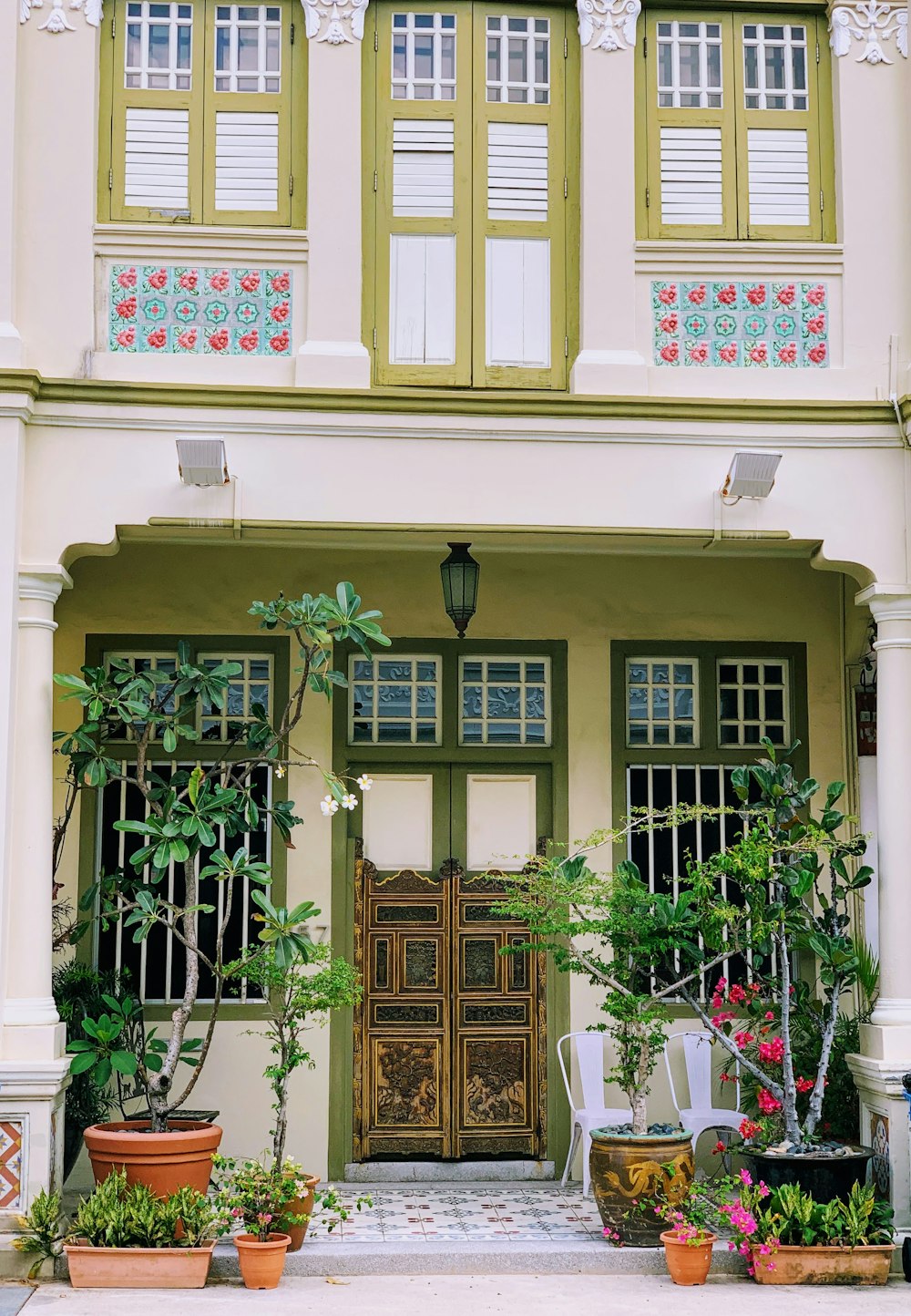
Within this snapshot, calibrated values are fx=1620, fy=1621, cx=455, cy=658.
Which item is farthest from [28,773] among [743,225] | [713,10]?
[713,10]

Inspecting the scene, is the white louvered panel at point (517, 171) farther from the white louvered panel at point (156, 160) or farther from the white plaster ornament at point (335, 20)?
the white louvered panel at point (156, 160)

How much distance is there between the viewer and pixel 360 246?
8.22 meters

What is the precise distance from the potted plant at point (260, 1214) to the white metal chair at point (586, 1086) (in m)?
2.11

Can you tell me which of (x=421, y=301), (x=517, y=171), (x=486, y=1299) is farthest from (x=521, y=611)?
(x=486, y=1299)

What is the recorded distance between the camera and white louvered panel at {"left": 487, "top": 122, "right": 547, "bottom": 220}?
8438 mm

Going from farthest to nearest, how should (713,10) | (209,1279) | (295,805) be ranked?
(295,805), (713,10), (209,1279)

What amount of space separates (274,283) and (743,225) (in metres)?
2.46

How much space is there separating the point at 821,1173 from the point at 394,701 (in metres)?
3.66

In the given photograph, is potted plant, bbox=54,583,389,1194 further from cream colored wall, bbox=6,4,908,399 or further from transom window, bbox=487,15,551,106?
transom window, bbox=487,15,551,106

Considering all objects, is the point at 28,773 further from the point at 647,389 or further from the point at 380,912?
the point at 647,389

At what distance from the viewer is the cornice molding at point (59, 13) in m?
8.16

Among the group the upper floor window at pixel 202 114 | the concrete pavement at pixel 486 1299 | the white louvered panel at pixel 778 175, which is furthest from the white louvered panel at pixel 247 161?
the concrete pavement at pixel 486 1299

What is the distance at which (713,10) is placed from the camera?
28.3 ft

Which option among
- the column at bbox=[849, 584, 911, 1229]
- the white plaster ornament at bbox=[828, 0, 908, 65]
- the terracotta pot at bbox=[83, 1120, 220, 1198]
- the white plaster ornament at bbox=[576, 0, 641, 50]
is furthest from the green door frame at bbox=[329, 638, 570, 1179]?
the white plaster ornament at bbox=[828, 0, 908, 65]
